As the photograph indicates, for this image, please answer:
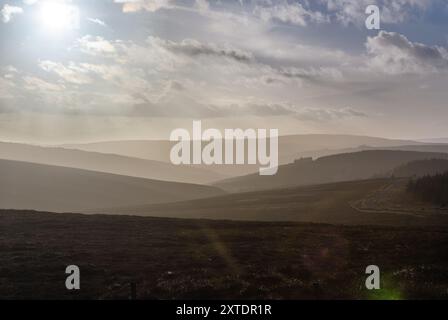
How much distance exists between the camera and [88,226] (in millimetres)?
47969

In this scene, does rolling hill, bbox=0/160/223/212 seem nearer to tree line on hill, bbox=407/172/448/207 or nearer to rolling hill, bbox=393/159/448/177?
rolling hill, bbox=393/159/448/177

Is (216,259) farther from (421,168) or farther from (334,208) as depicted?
(421,168)

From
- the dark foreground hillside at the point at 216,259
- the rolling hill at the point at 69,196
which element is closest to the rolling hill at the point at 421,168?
the rolling hill at the point at 69,196

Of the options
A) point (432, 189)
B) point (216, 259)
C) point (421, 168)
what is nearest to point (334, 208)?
point (432, 189)

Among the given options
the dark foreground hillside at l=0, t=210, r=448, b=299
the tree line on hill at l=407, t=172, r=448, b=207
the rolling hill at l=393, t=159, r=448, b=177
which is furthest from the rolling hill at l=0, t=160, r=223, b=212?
the dark foreground hillside at l=0, t=210, r=448, b=299

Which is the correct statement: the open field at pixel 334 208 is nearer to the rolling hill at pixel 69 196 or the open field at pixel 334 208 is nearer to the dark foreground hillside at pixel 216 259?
the dark foreground hillside at pixel 216 259

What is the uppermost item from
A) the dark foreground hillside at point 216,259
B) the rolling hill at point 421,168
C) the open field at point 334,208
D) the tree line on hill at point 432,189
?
the rolling hill at point 421,168

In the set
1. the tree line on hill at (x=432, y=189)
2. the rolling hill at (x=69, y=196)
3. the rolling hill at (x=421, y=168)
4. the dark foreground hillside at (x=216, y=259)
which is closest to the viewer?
the dark foreground hillside at (x=216, y=259)

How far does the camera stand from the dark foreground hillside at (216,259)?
21.9m

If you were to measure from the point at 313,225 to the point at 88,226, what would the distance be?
24584 millimetres
